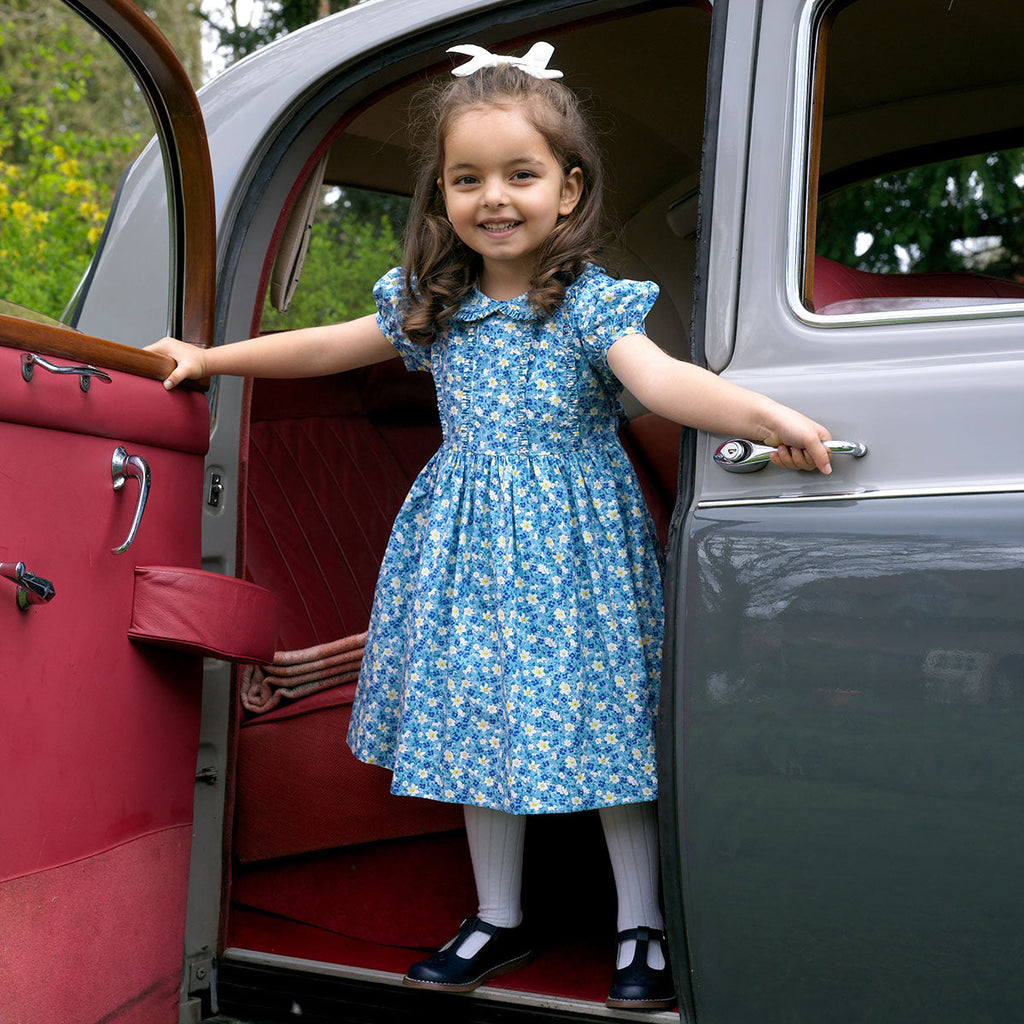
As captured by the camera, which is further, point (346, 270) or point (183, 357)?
point (346, 270)

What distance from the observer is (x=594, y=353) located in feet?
6.21

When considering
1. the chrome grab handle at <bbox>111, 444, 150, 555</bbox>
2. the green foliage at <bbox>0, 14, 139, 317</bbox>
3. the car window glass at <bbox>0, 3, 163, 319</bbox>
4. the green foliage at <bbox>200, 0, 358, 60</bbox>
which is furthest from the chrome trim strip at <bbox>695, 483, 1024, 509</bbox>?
the green foliage at <bbox>200, 0, 358, 60</bbox>

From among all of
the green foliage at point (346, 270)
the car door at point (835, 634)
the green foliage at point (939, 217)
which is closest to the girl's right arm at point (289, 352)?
the car door at point (835, 634)

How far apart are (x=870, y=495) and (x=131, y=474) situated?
106 cm

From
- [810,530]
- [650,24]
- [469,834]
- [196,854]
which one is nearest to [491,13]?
[650,24]

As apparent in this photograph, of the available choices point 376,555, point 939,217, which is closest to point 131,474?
point 376,555

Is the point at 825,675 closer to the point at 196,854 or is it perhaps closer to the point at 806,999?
the point at 806,999

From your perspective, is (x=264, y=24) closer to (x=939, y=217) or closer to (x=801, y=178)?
(x=939, y=217)

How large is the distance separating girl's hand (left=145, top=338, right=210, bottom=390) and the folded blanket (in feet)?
2.01

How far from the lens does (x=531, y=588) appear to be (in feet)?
6.15

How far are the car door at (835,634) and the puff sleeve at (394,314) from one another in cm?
59

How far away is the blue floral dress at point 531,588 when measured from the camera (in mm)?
1841

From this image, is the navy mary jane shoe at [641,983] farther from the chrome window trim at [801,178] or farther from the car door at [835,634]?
the chrome window trim at [801,178]

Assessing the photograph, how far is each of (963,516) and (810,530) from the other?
0.59 feet
